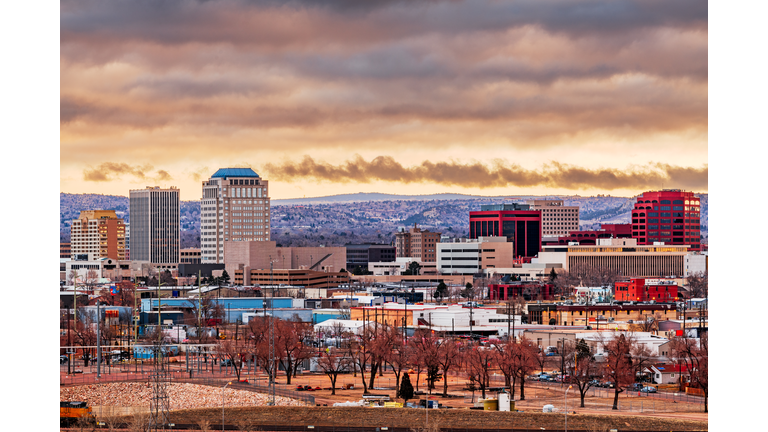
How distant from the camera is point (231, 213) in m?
99.4

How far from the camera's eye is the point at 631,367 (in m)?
25.3

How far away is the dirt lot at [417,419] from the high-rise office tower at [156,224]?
95919 mm

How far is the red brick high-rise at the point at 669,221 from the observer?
9431 centimetres

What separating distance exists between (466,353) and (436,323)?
10461 millimetres

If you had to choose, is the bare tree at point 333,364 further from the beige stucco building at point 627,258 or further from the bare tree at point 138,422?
the beige stucco building at point 627,258

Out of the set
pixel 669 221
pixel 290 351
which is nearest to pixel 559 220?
pixel 669 221

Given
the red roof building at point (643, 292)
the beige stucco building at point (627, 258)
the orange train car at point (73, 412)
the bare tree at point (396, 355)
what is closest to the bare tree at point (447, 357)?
the bare tree at point (396, 355)

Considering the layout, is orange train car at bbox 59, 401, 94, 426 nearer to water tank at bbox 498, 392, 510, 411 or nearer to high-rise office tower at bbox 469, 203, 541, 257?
water tank at bbox 498, 392, 510, 411

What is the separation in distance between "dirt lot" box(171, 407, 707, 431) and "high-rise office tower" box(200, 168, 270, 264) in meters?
76.7

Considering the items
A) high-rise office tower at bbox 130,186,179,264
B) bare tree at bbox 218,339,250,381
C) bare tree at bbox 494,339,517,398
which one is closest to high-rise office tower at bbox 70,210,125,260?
high-rise office tower at bbox 130,186,179,264

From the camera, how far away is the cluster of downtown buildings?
43.1 m

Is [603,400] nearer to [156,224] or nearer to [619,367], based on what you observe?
[619,367]

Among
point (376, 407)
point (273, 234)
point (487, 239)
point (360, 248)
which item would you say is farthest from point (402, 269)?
point (273, 234)

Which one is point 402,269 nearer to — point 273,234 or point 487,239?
point 487,239
